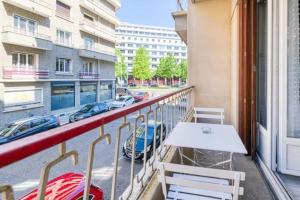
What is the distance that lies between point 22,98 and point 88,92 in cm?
573

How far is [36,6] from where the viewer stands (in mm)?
11461

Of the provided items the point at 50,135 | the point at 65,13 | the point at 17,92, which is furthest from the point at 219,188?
the point at 65,13

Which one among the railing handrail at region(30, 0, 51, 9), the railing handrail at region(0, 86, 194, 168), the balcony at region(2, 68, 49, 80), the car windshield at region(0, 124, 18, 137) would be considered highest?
the railing handrail at region(30, 0, 51, 9)

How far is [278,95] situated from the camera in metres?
2.03

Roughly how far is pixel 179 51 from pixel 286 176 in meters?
57.4

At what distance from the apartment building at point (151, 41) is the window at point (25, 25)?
1638 inches

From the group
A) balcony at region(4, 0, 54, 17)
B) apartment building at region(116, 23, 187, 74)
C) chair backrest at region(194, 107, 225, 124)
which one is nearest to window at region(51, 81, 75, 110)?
balcony at region(4, 0, 54, 17)

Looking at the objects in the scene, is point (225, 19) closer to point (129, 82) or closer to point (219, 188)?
point (219, 188)

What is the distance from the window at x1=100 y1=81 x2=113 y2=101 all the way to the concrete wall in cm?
1442

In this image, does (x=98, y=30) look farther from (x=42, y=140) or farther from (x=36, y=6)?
(x=42, y=140)

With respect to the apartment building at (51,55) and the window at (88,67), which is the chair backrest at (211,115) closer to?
the apartment building at (51,55)

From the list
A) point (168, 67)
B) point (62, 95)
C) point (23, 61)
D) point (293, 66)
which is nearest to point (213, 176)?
point (293, 66)

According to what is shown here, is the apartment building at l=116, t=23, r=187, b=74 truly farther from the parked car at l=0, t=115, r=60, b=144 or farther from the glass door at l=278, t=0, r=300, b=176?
the glass door at l=278, t=0, r=300, b=176

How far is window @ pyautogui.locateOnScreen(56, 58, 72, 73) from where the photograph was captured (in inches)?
533
